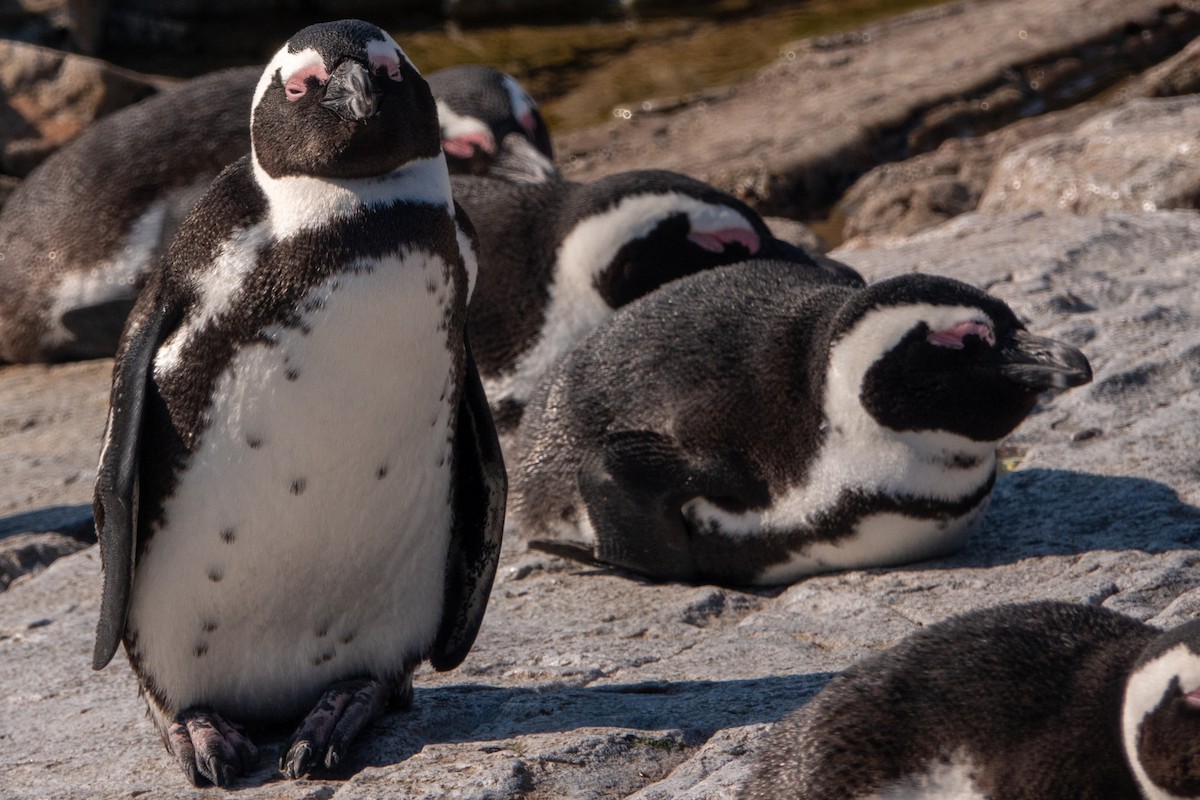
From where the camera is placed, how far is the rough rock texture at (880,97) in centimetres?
907

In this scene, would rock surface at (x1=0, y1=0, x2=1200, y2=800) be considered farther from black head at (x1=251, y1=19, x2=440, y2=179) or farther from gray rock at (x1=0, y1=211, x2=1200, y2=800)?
black head at (x1=251, y1=19, x2=440, y2=179)

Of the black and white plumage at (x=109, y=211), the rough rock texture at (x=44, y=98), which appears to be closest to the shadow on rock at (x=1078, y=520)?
the black and white plumage at (x=109, y=211)

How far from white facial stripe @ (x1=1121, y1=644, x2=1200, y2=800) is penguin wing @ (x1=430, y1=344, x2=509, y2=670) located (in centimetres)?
154

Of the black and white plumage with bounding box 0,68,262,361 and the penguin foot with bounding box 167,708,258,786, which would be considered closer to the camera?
the penguin foot with bounding box 167,708,258,786

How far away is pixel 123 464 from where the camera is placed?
3201mm

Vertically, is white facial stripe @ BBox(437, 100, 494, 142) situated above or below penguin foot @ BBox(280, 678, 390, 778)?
above

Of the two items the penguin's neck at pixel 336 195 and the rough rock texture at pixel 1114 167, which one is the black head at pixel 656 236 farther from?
the penguin's neck at pixel 336 195

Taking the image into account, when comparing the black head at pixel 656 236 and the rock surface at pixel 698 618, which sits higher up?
the black head at pixel 656 236

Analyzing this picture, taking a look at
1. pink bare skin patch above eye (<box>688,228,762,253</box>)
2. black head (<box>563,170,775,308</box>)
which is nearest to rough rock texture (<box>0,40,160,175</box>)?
black head (<box>563,170,775,308</box>)

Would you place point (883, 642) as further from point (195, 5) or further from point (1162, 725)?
point (195, 5)

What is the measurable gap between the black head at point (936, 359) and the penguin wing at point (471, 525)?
3.27ft

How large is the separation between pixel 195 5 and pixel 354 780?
13.3 m

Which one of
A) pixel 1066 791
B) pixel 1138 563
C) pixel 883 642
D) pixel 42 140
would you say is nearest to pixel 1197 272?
pixel 1138 563

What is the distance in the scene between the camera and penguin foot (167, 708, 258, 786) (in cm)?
327
